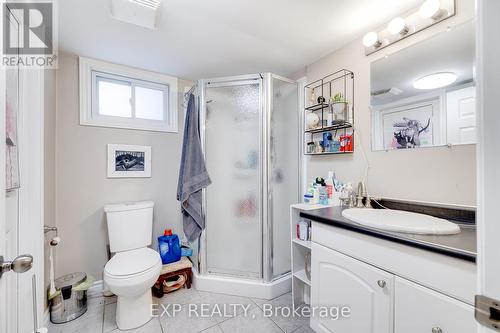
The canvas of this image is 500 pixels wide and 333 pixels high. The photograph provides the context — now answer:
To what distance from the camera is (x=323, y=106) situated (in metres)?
1.87

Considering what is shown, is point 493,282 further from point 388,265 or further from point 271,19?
point 271,19

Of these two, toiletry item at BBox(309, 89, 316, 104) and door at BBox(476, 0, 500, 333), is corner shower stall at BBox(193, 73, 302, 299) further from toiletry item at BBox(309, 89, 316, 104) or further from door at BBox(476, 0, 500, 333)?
door at BBox(476, 0, 500, 333)

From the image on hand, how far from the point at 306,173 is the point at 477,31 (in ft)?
5.82

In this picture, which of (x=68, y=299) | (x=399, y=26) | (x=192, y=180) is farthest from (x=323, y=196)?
(x=68, y=299)

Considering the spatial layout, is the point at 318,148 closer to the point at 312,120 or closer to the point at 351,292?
the point at 312,120

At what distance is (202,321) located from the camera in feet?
5.11

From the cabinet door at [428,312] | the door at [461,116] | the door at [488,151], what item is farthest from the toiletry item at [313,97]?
the door at [488,151]

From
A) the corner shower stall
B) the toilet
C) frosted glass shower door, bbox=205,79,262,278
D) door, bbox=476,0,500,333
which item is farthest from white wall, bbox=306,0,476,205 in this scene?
the toilet

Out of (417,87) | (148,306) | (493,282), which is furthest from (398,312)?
(148,306)

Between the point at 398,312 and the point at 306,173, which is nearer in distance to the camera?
the point at 398,312

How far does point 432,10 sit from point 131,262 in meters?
2.51

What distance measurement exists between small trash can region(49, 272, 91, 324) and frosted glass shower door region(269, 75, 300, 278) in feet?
5.07

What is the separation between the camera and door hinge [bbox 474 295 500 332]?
0.37m

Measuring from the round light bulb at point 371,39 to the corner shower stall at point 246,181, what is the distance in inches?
28.6
